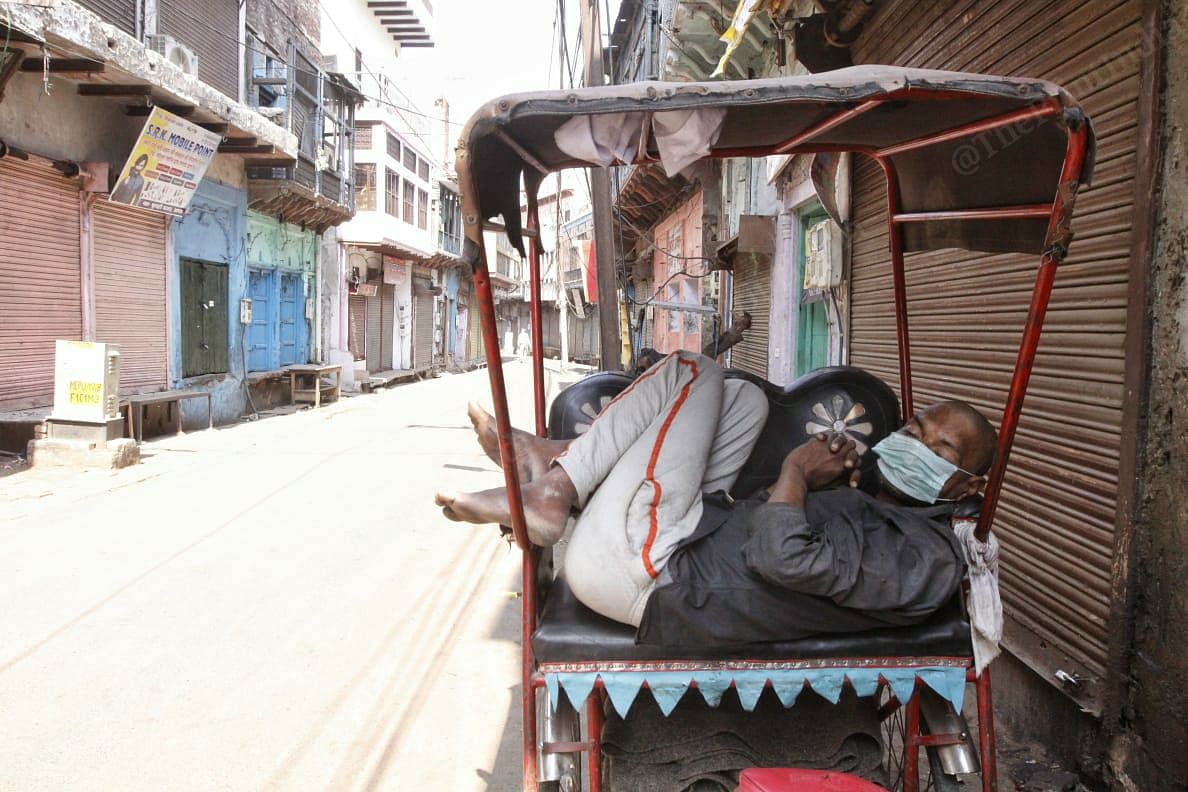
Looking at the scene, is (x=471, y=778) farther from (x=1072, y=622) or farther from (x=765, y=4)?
(x=765, y=4)

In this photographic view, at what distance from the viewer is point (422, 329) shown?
1264 inches

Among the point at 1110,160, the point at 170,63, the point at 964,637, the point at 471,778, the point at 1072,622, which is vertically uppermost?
the point at 170,63

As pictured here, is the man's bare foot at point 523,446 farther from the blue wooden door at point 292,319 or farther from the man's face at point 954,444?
the blue wooden door at point 292,319

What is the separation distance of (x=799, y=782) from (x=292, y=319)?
1896 cm

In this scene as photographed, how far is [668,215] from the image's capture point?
63.8ft

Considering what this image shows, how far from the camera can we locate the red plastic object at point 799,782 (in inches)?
65.6

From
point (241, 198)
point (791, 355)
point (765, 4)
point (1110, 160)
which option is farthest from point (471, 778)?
point (241, 198)

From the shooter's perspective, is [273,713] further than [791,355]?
No

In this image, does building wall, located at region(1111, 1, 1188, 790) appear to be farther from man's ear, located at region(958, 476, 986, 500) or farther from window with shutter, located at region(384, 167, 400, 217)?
window with shutter, located at region(384, 167, 400, 217)

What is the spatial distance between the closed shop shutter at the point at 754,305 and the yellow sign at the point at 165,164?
814cm

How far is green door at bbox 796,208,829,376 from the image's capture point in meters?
8.80

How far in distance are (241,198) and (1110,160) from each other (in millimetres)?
15513

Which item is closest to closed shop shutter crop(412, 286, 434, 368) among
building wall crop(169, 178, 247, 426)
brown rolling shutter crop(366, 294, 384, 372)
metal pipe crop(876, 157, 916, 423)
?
brown rolling shutter crop(366, 294, 384, 372)

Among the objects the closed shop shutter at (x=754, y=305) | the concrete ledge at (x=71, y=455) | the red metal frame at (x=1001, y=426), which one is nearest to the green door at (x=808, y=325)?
the closed shop shutter at (x=754, y=305)
